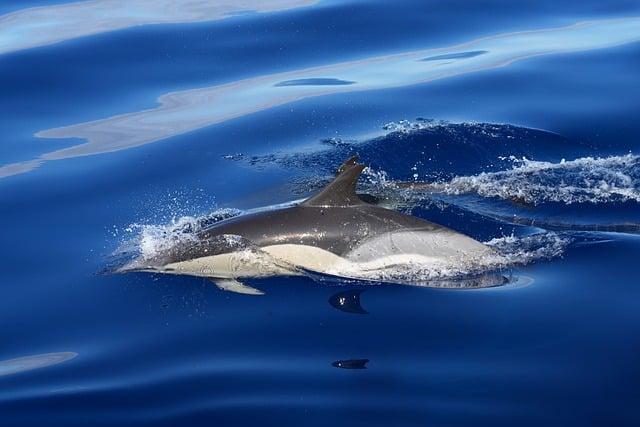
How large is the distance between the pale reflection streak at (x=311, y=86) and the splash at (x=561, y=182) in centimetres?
405

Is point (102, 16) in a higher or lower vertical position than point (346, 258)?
higher

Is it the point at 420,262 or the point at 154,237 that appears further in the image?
the point at 154,237

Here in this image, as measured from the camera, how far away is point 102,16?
18.7 meters

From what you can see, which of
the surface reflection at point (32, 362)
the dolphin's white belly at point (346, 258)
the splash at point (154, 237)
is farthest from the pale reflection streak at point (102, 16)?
the surface reflection at point (32, 362)

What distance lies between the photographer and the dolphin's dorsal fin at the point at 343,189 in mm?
8305

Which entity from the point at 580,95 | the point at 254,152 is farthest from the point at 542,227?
the point at 580,95

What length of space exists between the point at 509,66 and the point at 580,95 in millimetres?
1727

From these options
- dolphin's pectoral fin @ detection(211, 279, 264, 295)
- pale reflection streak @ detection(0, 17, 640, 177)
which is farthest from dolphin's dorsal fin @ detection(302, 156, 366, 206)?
pale reflection streak @ detection(0, 17, 640, 177)

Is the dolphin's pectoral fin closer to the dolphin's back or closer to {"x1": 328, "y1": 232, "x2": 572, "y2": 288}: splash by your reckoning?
the dolphin's back

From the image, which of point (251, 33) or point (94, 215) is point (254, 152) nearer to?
point (94, 215)

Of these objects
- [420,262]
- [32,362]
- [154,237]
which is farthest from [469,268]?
[32,362]

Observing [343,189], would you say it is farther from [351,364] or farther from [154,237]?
[351,364]

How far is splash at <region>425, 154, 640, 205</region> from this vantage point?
10109mm

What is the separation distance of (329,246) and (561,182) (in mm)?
3353
